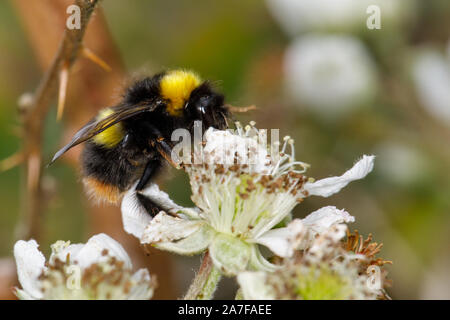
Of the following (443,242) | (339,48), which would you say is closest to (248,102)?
(339,48)

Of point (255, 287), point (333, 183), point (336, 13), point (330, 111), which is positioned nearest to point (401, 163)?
point (330, 111)

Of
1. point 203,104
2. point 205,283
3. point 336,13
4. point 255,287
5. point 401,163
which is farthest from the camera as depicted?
point 336,13

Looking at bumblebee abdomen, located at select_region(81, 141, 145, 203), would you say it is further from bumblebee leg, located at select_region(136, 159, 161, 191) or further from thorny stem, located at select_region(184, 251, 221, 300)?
thorny stem, located at select_region(184, 251, 221, 300)

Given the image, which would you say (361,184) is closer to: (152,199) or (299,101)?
(299,101)

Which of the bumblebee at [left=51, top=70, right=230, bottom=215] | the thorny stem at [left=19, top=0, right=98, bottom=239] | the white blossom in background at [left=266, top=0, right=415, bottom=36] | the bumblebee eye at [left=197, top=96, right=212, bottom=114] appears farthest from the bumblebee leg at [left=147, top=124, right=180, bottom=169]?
the white blossom in background at [left=266, top=0, right=415, bottom=36]

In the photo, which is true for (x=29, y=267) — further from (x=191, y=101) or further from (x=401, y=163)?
(x=401, y=163)

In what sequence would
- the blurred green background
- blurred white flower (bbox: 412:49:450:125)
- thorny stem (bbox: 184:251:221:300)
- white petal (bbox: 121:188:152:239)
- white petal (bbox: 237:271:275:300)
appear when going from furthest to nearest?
blurred white flower (bbox: 412:49:450:125)
the blurred green background
white petal (bbox: 121:188:152:239)
thorny stem (bbox: 184:251:221:300)
white petal (bbox: 237:271:275:300)

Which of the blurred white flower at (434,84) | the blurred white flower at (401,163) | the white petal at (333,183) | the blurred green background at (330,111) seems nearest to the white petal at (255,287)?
the white petal at (333,183)
